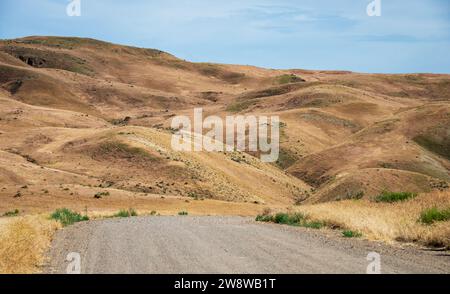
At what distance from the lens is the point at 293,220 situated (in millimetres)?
26016

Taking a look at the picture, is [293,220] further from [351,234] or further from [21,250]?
[21,250]

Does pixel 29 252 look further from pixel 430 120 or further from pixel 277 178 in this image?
pixel 430 120

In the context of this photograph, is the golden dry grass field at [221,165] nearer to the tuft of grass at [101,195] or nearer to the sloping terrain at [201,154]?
the tuft of grass at [101,195]

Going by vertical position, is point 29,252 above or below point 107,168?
above

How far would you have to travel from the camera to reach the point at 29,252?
45.2ft

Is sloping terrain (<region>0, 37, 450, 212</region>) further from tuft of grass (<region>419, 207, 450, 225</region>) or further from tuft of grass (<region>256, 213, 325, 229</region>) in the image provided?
tuft of grass (<region>419, 207, 450, 225</region>)

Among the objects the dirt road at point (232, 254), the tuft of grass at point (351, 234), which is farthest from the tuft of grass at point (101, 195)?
the tuft of grass at point (351, 234)

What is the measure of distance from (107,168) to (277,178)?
2274 centimetres

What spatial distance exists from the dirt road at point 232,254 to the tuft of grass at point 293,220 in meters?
3.10

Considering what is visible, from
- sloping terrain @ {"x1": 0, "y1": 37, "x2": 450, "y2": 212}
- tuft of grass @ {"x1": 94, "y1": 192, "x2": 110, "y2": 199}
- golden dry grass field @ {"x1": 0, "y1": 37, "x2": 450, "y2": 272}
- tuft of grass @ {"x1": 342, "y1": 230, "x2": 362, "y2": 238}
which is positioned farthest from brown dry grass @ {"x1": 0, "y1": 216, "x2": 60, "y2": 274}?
tuft of grass @ {"x1": 94, "y1": 192, "x2": 110, "y2": 199}

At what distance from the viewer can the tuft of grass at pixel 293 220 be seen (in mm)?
23266

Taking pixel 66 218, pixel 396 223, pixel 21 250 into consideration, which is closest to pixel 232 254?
pixel 21 250

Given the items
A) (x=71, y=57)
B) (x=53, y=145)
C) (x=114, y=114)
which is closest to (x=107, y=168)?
(x=53, y=145)

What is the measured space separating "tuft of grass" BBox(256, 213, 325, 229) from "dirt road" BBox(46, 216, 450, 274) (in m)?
3.10
